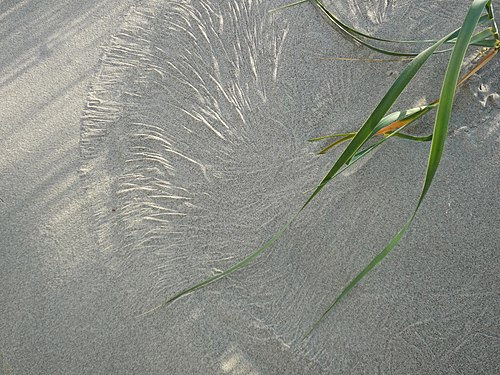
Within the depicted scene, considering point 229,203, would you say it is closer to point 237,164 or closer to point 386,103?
point 237,164

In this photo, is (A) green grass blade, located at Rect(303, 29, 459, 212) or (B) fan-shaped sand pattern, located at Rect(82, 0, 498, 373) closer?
(A) green grass blade, located at Rect(303, 29, 459, 212)

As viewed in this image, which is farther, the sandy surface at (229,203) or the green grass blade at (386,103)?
the sandy surface at (229,203)

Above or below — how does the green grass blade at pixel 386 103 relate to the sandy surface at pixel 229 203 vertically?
above

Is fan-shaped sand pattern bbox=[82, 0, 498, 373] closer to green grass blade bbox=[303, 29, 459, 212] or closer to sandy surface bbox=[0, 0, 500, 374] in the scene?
sandy surface bbox=[0, 0, 500, 374]

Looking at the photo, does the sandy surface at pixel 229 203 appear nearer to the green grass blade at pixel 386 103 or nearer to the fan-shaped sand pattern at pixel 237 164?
the fan-shaped sand pattern at pixel 237 164

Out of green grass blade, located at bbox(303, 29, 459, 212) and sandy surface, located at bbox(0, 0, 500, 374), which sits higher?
green grass blade, located at bbox(303, 29, 459, 212)

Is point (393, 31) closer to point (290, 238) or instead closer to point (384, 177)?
point (384, 177)

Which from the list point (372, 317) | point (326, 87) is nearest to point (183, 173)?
point (326, 87)

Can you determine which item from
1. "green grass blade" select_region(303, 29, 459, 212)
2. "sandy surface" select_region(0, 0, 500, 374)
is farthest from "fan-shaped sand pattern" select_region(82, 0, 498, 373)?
"green grass blade" select_region(303, 29, 459, 212)

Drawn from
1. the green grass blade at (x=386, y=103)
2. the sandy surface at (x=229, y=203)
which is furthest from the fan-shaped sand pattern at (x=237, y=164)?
the green grass blade at (x=386, y=103)

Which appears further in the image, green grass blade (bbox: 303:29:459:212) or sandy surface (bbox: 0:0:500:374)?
sandy surface (bbox: 0:0:500:374)
